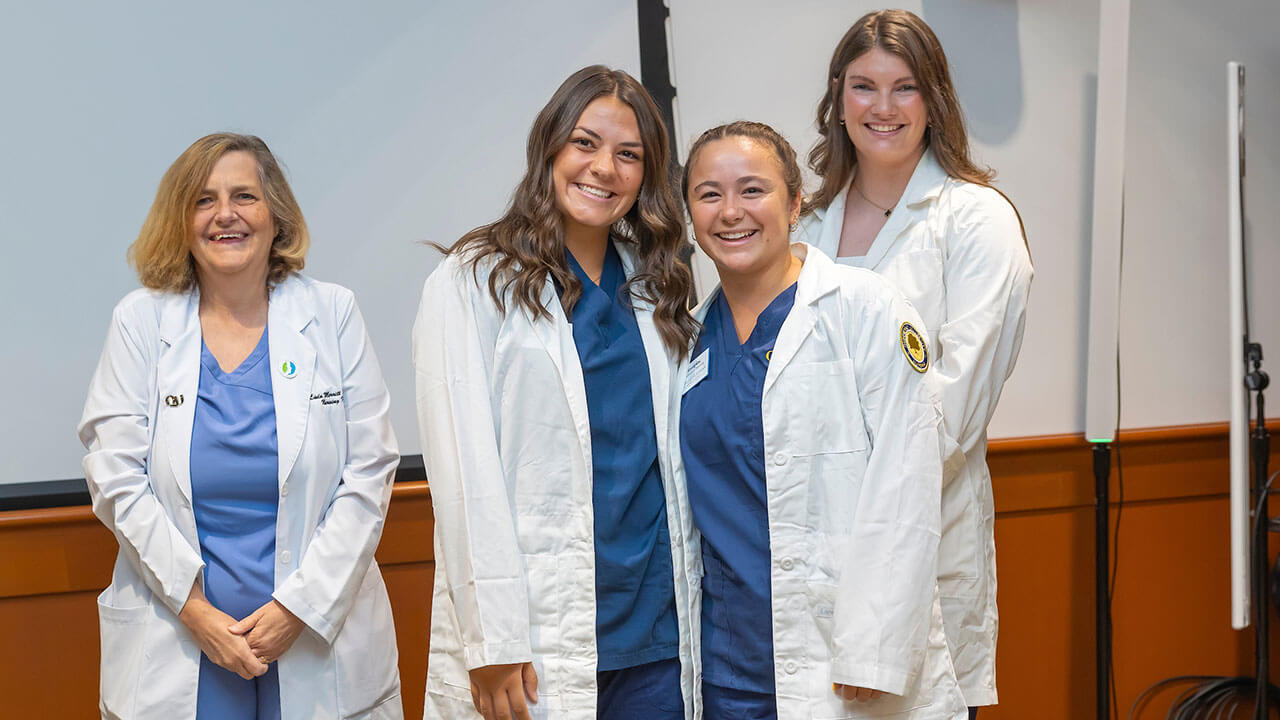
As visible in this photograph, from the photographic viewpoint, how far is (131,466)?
1.84 m

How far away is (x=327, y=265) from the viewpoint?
8.57 ft

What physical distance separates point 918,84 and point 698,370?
0.75m

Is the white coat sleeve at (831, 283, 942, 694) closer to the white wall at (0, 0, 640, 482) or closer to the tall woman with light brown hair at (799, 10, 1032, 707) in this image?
the tall woman with light brown hair at (799, 10, 1032, 707)

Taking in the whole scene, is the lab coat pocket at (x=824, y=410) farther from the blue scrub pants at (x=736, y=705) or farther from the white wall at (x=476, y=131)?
the white wall at (x=476, y=131)

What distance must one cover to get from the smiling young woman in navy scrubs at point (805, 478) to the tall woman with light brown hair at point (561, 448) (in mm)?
78

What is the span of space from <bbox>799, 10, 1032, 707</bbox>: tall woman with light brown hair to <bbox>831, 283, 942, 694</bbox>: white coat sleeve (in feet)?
1.13

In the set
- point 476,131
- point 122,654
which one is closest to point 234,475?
point 122,654

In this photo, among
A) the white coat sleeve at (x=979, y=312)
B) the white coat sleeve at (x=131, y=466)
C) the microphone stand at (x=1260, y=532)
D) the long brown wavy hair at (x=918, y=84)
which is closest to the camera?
A: the white coat sleeve at (x=131, y=466)

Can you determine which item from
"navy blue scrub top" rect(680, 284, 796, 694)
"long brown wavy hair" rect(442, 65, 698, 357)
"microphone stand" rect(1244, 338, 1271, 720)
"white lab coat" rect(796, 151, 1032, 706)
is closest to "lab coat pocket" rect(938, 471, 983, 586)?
"white lab coat" rect(796, 151, 1032, 706)

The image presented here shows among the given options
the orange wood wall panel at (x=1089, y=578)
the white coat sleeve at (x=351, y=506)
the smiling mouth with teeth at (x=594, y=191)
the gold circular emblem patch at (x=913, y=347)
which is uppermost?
the smiling mouth with teeth at (x=594, y=191)

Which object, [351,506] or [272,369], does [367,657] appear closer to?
[351,506]

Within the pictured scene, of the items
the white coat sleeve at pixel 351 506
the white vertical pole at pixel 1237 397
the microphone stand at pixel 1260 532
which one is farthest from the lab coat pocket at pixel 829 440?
the microphone stand at pixel 1260 532

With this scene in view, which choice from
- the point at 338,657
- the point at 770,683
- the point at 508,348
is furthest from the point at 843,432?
the point at 338,657

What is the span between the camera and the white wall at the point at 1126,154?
292 centimetres
